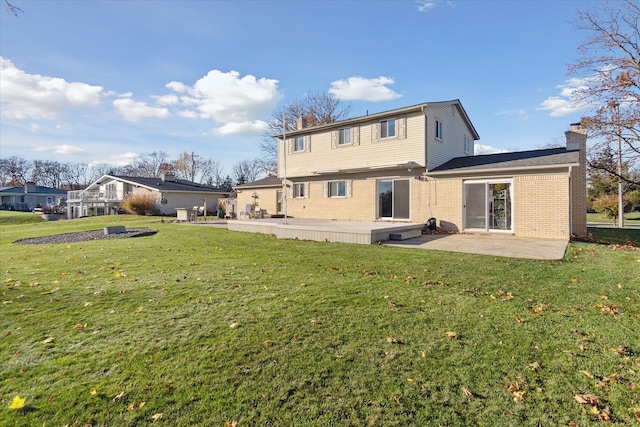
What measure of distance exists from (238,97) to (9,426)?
30.2m

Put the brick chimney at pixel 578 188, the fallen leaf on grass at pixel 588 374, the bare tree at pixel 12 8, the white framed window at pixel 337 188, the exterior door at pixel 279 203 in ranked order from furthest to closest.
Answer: the exterior door at pixel 279 203
the white framed window at pixel 337 188
the brick chimney at pixel 578 188
the bare tree at pixel 12 8
the fallen leaf on grass at pixel 588 374

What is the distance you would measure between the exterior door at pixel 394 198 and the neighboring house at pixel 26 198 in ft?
179

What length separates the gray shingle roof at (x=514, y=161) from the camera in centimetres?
1141

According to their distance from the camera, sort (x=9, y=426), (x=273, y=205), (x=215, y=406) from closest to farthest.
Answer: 1. (x=9, y=426)
2. (x=215, y=406)
3. (x=273, y=205)

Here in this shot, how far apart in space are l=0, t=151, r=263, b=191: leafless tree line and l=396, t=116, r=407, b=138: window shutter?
32.1m

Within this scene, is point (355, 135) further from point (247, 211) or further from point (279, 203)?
point (247, 211)

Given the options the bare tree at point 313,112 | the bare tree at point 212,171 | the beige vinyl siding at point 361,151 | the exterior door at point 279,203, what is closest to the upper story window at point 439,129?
the beige vinyl siding at point 361,151

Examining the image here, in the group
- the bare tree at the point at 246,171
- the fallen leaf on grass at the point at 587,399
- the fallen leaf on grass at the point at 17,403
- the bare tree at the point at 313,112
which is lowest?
the fallen leaf on grass at the point at 587,399

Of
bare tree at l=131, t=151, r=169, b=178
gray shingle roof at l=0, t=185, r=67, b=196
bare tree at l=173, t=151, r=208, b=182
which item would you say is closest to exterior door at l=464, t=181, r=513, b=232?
bare tree at l=173, t=151, r=208, b=182

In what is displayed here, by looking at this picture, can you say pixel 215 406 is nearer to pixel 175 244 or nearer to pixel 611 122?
pixel 175 244

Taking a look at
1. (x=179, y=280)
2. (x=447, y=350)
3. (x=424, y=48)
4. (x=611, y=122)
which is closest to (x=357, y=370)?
(x=447, y=350)

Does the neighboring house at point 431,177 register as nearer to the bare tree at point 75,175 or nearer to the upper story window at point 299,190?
the upper story window at point 299,190

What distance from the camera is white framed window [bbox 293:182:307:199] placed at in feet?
61.8

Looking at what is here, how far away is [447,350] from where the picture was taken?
3363 mm
